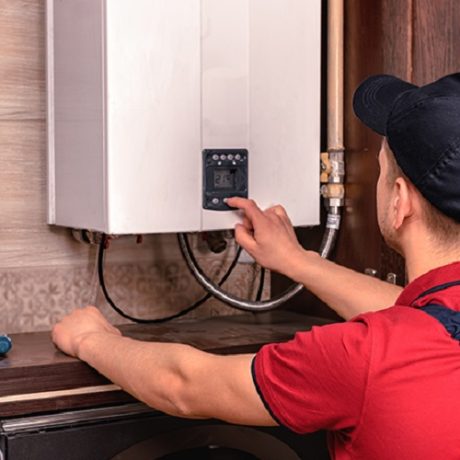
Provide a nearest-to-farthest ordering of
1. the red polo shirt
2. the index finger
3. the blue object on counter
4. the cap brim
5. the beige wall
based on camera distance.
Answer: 1. the red polo shirt
2. the cap brim
3. the blue object on counter
4. the index finger
5. the beige wall

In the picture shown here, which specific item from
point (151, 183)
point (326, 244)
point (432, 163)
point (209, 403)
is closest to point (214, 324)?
point (326, 244)

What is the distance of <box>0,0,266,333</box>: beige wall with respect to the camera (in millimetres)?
1772

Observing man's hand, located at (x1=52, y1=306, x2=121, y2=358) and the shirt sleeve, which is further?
man's hand, located at (x1=52, y1=306, x2=121, y2=358)

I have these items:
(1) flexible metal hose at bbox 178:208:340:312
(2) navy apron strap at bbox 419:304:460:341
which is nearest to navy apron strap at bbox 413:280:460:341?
(2) navy apron strap at bbox 419:304:460:341

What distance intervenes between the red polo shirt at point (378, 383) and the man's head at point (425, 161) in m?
0.12

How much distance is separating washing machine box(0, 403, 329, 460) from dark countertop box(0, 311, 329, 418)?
2 centimetres

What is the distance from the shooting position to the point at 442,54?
1.71m

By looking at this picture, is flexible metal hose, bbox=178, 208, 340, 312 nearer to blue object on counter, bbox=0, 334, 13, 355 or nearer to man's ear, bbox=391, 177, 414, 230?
blue object on counter, bbox=0, 334, 13, 355

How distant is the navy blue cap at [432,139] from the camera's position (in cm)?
112

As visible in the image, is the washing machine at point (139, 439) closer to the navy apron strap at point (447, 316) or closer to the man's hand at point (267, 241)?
the man's hand at point (267, 241)

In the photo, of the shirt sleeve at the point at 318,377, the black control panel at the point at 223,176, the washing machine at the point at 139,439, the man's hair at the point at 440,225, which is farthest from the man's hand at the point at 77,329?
the man's hair at the point at 440,225

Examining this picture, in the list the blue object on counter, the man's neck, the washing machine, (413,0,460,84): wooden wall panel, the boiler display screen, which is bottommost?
the washing machine

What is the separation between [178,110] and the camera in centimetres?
161

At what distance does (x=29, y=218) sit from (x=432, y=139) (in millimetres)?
949
